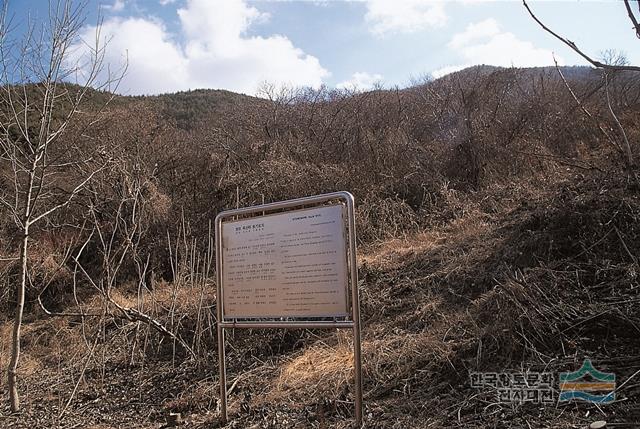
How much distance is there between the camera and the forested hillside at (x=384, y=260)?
4668mm

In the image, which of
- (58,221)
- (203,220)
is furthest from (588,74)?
(58,221)

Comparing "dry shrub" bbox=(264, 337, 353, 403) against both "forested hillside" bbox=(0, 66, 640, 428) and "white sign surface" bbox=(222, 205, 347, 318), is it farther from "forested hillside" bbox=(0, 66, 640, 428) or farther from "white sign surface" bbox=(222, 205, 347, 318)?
"white sign surface" bbox=(222, 205, 347, 318)

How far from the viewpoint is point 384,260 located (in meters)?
9.02

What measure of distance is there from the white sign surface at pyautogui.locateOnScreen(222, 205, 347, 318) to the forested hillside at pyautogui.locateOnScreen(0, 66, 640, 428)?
99 centimetres

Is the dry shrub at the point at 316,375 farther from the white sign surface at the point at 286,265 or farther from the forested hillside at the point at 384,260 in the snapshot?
the white sign surface at the point at 286,265

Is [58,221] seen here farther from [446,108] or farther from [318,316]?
[318,316]

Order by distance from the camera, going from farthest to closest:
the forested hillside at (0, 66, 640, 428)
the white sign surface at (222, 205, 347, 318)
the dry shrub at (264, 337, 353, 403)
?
the dry shrub at (264, 337, 353, 403)
the forested hillside at (0, 66, 640, 428)
the white sign surface at (222, 205, 347, 318)

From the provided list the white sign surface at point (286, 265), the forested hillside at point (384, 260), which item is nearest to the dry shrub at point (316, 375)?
the forested hillside at point (384, 260)

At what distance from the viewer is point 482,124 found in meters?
14.3

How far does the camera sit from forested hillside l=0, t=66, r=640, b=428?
467cm

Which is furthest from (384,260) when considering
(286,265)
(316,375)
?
(286,265)

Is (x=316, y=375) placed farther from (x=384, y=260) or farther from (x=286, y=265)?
(x=384, y=260)

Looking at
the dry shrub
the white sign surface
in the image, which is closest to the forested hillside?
the dry shrub

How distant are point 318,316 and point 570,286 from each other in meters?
2.44
